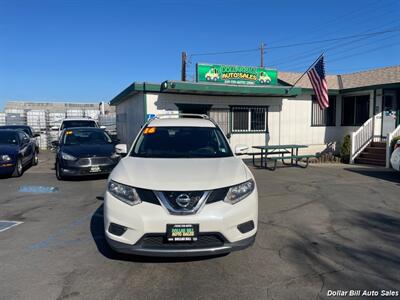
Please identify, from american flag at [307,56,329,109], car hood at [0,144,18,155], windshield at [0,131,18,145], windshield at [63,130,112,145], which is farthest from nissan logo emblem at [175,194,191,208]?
american flag at [307,56,329,109]

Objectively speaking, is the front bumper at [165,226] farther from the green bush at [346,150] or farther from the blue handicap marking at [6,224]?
the green bush at [346,150]

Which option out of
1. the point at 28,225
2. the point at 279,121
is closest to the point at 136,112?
the point at 279,121

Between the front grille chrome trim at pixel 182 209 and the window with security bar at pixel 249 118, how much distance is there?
11.4 m

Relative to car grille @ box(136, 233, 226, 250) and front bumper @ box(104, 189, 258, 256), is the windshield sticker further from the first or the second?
car grille @ box(136, 233, 226, 250)

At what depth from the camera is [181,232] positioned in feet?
11.3

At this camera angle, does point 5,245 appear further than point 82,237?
No

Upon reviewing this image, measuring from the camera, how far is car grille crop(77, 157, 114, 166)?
945 centimetres

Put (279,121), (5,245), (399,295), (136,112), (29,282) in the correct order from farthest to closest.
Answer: (279,121) → (136,112) → (5,245) → (29,282) → (399,295)

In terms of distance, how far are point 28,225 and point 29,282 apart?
2290 millimetres

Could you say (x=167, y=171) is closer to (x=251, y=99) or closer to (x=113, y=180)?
(x=113, y=180)

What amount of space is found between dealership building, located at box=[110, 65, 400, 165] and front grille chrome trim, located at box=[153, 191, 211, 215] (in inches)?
359

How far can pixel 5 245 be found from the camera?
467 centimetres

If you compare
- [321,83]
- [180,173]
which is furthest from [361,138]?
[180,173]

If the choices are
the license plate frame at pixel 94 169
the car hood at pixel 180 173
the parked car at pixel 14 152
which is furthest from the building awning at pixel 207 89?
the car hood at pixel 180 173
